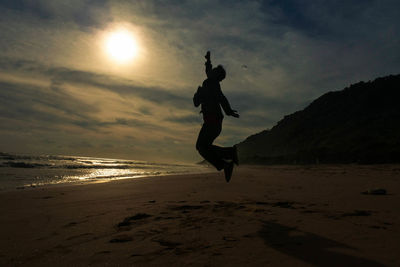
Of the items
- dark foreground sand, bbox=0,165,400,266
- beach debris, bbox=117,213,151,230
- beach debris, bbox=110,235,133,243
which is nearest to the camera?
dark foreground sand, bbox=0,165,400,266

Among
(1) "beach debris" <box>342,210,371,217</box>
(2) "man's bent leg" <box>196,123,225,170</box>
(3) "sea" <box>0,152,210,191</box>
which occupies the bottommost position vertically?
(1) "beach debris" <box>342,210,371,217</box>

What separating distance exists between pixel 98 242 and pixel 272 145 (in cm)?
5176

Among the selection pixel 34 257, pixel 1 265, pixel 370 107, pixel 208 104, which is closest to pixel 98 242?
pixel 34 257

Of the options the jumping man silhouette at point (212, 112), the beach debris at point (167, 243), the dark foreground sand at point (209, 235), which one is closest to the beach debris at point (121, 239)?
the dark foreground sand at point (209, 235)

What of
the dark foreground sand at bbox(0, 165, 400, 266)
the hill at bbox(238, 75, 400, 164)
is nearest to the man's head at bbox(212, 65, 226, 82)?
the dark foreground sand at bbox(0, 165, 400, 266)

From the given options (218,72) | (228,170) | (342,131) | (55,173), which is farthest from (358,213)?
(342,131)

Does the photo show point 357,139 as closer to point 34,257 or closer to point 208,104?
point 208,104

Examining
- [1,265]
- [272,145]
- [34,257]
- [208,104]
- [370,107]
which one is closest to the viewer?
[1,265]

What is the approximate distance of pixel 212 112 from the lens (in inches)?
196

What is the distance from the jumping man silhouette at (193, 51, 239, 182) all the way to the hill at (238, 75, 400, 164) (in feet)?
62.6

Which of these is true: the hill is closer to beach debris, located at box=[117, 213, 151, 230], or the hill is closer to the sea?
the sea

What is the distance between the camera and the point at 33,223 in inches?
125

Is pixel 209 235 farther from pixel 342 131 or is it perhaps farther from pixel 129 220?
pixel 342 131

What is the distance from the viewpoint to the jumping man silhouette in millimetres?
4980
